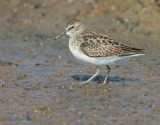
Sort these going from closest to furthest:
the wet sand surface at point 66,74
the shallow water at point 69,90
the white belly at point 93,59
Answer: the shallow water at point 69,90 → the wet sand surface at point 66,74 → the white belly at point 93,59

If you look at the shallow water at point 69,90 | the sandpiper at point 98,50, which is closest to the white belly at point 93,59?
the sandpiper at point 98,50

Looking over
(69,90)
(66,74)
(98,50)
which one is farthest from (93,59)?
(66,74)

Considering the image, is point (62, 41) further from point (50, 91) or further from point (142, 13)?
point (50, 91)

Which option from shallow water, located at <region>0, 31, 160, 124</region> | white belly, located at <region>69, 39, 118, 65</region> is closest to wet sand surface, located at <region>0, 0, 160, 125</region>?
shallow water, located at <region>0, 31, 160, 124</region>

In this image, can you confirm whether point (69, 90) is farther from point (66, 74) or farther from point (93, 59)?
point (66, 74)

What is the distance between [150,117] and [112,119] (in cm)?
92

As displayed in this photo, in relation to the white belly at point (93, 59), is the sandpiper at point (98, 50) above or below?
above

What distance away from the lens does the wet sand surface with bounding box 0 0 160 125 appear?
8.34 m

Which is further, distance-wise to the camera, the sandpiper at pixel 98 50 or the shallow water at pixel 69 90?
the sandpiper at pixel 98 50

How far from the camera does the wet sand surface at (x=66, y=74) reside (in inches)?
328

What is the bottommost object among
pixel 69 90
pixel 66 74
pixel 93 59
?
pixel 69 90

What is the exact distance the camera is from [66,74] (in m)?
12.1

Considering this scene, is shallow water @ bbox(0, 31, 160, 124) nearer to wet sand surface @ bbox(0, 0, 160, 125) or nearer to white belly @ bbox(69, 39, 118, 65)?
wet sand surface @ bbox(0, 0, 160, 125)

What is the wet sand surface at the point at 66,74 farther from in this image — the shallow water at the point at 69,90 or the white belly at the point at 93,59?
the white belly at the point at 93,59
